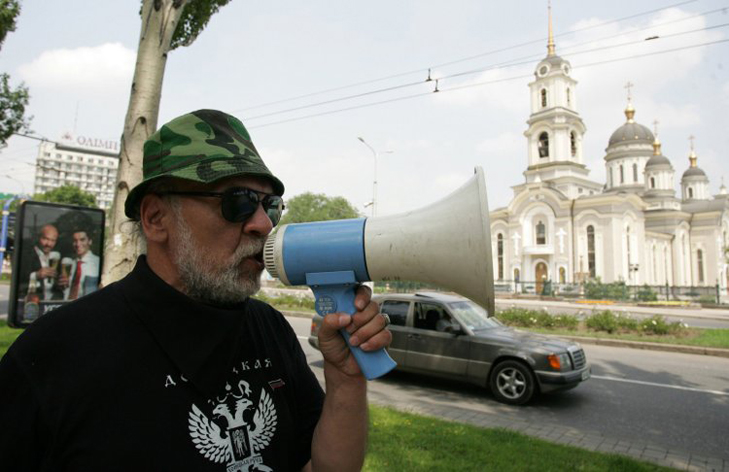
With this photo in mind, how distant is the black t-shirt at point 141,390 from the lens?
110 cm

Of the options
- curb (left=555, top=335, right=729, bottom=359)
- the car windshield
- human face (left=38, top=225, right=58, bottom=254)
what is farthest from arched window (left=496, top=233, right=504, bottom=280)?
human face (left=38, top=225, right=58, bottom=254)

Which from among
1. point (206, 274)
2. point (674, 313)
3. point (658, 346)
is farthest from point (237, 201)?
point (674, 313)

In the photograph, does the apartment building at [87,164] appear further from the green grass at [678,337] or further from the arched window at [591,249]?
the green grass at [678,337]

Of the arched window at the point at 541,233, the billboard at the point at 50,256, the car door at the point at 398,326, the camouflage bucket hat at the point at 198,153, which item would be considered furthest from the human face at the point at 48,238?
the arched window at the point at 541,233

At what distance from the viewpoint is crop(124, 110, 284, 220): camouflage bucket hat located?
1.36 metres

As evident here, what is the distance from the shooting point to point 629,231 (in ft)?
156

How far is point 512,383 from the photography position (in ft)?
22.5

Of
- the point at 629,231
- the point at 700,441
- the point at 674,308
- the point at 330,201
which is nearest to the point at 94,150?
the point at 330,201

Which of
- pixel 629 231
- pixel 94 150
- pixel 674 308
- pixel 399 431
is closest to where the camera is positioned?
pixel 399 431

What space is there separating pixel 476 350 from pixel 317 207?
6190 cm

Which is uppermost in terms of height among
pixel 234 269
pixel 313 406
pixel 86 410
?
pixel 234 269

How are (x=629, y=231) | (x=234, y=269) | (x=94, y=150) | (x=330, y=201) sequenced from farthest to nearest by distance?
(x=94, y=150)
(x=330, y=201)
(x=629, y=231)
(x=234, y=269)

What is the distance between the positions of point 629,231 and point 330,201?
127 feet

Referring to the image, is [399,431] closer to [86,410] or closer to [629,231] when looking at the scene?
[86,410]
